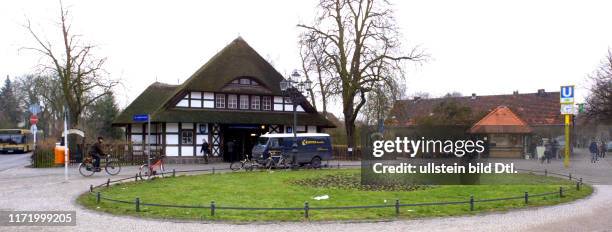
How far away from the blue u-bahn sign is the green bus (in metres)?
47.3

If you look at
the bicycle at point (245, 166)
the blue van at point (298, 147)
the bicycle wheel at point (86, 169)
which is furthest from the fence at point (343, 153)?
the bicycle wheel at point (86, 169)

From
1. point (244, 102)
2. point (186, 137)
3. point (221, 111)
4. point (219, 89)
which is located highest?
point (219, 89)

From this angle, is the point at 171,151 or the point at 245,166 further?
the point at 171,151

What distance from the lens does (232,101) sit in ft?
120

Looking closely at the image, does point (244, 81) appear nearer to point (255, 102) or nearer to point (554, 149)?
point (255, 102)

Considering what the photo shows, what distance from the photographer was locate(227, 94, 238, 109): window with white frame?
36.3 m

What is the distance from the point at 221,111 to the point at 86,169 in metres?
12.9

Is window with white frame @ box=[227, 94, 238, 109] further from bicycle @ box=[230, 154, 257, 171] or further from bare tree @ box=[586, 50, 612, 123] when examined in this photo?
bare tree @ box=[586, 50, 612, 123]

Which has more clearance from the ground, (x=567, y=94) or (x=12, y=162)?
(x=567, y=94)

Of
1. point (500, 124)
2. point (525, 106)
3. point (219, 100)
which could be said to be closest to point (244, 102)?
point (219, 100)

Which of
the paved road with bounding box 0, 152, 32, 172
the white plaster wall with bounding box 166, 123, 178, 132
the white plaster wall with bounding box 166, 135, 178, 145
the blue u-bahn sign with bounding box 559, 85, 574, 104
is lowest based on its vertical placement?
the paved road with bounding box 0, 152, 32, 172

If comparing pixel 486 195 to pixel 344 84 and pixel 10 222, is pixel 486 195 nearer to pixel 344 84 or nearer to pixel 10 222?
pixel 10 222

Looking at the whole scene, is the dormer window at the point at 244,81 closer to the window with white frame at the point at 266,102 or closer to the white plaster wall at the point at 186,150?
the window with white frame at the point at 266,102

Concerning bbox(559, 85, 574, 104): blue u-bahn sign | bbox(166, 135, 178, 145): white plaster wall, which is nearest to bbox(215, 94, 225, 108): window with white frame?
bbox(166, 135, 178, 145): white plaster wall
